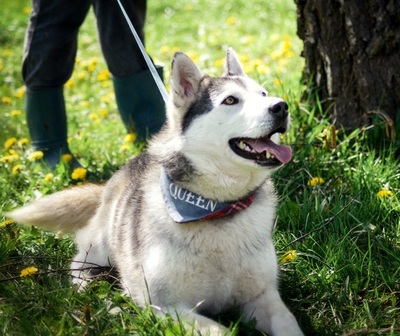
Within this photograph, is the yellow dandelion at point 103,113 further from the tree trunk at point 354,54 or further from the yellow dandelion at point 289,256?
the yellow dandelion at point 289,256

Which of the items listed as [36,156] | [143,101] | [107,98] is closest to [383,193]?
[143,101]

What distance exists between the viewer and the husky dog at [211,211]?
2707mm

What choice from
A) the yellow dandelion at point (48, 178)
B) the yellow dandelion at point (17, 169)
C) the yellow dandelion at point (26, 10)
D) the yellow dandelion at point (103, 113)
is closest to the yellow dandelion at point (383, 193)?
the yellow dandelion at point (48, 178)

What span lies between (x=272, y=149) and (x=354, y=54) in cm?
158

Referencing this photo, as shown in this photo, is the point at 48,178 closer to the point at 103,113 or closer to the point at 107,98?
the point at 103,113

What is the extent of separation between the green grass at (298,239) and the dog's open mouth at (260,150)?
616 mm

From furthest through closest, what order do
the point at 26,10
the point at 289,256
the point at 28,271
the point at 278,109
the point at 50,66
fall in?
the point at 26,10 → the point at 50,66 → the point at 289,256 → the point at 28,271 → the point at 278,109

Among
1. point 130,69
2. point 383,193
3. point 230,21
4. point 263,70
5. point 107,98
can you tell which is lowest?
point 107,98

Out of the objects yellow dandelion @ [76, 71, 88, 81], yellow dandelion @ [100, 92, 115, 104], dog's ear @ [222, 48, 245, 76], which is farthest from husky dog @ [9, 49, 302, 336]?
yellow dandelion @ [76, 71, 88, 81]

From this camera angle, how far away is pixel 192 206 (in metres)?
2.75

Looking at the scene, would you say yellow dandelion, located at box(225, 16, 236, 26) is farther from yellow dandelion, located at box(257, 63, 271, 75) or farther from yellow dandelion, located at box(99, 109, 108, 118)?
yellow dandelion, located at box(99, 109, 108, 118)

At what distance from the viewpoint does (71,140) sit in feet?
16.4

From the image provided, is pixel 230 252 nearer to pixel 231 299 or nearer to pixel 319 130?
pixel 231 299

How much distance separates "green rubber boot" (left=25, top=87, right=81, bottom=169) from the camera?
454 cm
